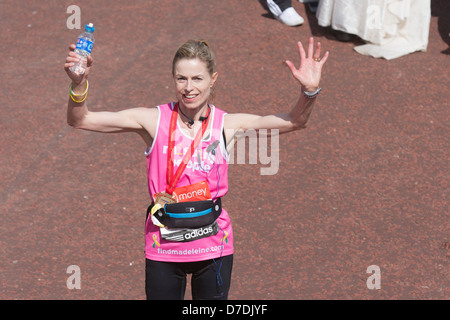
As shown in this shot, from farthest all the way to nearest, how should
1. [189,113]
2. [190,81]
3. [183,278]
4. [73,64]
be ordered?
[183,278], [189,113], [190,81], [73,64]

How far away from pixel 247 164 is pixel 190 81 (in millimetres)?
3933

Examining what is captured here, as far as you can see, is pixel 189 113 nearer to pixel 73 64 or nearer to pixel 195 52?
pixel 195 52

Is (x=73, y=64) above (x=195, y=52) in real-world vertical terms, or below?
below

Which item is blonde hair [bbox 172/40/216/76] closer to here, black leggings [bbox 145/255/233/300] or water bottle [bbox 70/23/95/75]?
water bottle [bbox 70/23/95/75]

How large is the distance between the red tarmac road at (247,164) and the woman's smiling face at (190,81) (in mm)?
2529

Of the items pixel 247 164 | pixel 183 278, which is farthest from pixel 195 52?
pixel 247 164

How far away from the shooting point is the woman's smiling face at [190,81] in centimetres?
422

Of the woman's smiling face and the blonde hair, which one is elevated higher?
the blonde hair

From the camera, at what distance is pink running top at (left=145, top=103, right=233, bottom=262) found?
13.9 ft

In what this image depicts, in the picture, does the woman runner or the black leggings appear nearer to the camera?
the woman runner

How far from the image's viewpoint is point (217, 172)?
169 inches

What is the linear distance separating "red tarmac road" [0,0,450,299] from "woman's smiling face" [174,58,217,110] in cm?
253

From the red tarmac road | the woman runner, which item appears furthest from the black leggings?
the red tarmac road

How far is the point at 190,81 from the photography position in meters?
4.21
